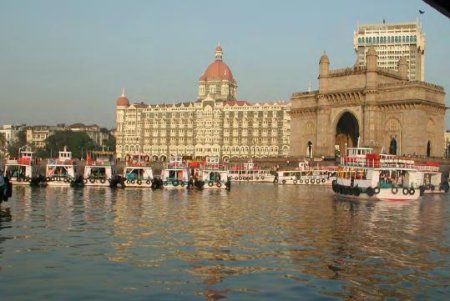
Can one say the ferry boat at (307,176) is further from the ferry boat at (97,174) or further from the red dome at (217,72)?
the red dome at (217,72)

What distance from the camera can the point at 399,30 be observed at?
586ft

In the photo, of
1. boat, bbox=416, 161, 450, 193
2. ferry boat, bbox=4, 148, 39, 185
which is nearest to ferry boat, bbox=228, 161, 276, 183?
boat, bbox=416, 161, 450, 193

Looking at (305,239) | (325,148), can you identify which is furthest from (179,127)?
(305,239)

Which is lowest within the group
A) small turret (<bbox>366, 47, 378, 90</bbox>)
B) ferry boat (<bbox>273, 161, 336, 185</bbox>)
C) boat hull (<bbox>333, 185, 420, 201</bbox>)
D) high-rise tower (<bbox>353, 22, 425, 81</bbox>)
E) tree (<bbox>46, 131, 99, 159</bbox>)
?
boat hull (<bbox>333, 185, 420, 201</bbox>)

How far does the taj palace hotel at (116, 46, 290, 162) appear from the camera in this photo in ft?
500

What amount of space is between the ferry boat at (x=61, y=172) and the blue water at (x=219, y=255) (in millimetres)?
27269

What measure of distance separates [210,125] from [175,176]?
307 ft

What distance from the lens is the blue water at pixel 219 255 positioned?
50.7 ft

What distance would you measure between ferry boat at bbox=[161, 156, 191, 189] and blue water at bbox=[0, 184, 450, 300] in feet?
81.6

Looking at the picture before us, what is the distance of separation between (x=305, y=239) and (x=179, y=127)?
13810cm

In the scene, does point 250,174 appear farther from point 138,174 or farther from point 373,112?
point 138,174

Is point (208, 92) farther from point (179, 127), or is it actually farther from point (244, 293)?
point (244, 293)

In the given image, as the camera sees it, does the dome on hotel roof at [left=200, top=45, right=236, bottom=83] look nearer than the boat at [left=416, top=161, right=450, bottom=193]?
No

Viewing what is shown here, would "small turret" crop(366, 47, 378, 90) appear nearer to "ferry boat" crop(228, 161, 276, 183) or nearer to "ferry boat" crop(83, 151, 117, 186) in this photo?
"ferry boat" crop(228, 161, 276, 183)
